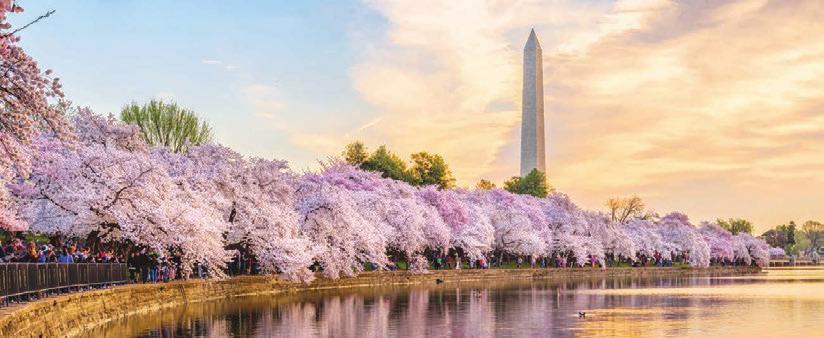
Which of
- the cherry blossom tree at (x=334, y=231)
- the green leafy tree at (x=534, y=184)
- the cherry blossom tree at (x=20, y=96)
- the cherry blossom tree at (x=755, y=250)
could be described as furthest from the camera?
the cherry blossom tree at (x=755, y=250)

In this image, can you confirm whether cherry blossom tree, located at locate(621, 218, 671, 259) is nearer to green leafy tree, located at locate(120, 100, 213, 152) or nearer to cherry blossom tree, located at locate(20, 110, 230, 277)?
green leafy tree, located at locate(120, 100, 213, 152)

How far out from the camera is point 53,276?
3372 cm

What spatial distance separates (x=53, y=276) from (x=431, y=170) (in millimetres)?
103424

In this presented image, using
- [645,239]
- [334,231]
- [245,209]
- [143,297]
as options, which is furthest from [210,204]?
[645,239]

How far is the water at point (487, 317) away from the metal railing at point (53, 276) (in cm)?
203

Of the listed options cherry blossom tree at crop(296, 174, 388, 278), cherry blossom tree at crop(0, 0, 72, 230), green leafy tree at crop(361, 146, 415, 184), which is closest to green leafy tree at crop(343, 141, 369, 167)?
green leafy tree at crop(361, 146, 415, 184)

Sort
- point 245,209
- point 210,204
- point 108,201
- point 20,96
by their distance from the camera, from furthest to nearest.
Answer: point 245,209
point 210,204
point 108,201
point 20,96

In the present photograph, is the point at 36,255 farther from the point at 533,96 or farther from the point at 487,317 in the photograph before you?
the point at 533,96

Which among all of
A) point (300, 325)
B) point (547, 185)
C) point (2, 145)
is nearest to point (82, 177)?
point (300, 325)

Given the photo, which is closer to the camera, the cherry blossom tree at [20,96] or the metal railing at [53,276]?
the cherry blossom tree at [20,96]

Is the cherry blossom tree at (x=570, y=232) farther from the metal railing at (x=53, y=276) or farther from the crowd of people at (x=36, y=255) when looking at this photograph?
the crowd of people at (x=36, y=255)

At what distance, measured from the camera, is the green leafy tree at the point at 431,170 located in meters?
135

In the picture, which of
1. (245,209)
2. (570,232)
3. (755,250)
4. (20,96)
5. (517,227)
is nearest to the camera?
(20,96)

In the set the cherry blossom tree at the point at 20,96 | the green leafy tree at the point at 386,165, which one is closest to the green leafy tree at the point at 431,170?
the green leafy tree at the point at 386,165
